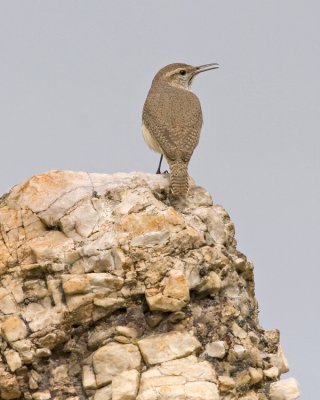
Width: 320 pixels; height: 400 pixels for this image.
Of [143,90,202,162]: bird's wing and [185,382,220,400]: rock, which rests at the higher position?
[143,90,202,162]: bird's wing

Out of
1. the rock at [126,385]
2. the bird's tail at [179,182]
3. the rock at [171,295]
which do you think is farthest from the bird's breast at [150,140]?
the rock at [126,385]

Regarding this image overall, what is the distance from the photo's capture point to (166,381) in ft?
33.3

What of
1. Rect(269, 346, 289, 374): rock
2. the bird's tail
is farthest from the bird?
Rect(269, 346, 289, 374): rock

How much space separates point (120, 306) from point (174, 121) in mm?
4478

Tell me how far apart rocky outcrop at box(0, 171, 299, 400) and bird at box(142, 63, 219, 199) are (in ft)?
4.30

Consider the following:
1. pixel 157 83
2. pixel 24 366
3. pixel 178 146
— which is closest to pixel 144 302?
pixel 24 366

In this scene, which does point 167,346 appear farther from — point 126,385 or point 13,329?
point 13,329

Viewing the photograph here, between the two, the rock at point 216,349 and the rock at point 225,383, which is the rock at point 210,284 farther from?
the rock at point 225,383

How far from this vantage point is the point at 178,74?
17.1 meters

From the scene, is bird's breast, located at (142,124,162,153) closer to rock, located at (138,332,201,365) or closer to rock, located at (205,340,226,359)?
rock, located at (205,340,226,359)

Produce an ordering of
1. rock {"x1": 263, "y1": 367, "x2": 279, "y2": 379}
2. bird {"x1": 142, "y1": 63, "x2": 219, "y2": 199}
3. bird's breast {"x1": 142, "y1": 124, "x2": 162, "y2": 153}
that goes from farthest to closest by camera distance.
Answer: bird's breast {"x1": 142, "y1": 124, "x2": 162, "y2": 153}
bird {"x1": 142, "y1": 63, "x2": 219, "y2": 199}
rock {"x1": 263, "y1": 367, "x2": 279, "y2": 379}

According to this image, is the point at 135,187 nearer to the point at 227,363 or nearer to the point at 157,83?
the point at 227,363

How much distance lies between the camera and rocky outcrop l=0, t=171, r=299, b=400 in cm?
1045

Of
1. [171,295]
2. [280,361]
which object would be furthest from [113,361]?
[280,361]
